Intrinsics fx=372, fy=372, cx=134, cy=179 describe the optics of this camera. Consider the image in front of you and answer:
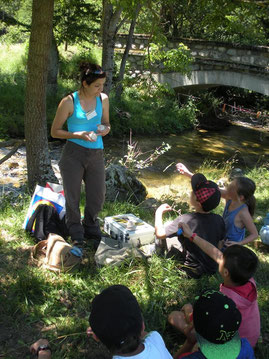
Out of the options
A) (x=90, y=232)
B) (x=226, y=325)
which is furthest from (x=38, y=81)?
(x=226, y=325)

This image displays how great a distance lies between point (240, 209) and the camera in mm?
3395

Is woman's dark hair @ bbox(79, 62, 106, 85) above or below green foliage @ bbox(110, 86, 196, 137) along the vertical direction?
above

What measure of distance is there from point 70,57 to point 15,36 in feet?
11.6

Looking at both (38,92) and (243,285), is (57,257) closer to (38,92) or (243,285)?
(243,285)

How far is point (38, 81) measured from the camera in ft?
14.1

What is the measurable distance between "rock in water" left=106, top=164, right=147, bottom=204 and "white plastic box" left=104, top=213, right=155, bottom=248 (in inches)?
55.1

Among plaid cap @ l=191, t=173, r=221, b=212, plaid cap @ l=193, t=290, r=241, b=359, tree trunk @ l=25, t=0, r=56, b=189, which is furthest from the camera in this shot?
tree trunk @ l=25, t=0, r=56, b=189

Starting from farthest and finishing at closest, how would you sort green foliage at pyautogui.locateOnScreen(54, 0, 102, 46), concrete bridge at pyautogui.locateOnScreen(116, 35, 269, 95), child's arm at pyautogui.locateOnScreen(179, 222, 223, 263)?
concrete bridge at pyautogui.locateOnScreen(116, 35, 269, 95)
green foliage at pyautogui.locateOnScreen(54, 0, 102, 46)
child's arm at pyautogui.locateOnScreen(179, 222, 223, 263)

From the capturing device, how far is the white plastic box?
3.50m

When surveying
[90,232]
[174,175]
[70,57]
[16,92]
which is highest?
[70,57]

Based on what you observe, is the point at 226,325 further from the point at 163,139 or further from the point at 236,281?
the point at 163,139

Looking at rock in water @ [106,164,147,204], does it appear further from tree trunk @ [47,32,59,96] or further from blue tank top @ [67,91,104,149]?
tree trunk @ [47,32,59,96]

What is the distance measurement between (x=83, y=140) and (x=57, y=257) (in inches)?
38.8

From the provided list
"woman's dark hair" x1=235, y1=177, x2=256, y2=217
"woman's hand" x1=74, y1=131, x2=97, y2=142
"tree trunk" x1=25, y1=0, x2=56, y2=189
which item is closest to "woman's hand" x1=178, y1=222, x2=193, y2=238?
"woman's dark hair" x1=235, y1=177, x2=256, y2=217
